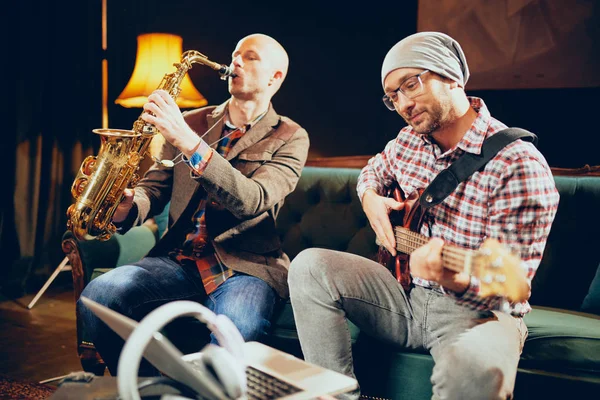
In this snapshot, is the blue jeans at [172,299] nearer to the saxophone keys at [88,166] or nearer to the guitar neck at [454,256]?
the saxophone keys at [88,166]

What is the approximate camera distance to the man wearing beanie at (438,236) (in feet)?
5.41

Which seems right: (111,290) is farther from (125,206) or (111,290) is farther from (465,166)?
(465,166)

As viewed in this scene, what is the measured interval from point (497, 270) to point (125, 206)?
4.73 ft

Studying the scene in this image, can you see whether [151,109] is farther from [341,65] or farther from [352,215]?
[341,65]

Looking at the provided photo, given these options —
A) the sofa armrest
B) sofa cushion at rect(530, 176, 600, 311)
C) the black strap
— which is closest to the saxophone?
the sofa armrest

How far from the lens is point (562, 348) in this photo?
1958 mm

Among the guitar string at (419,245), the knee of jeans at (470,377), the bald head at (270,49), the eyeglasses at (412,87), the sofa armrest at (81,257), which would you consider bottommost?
the sofa armrest at (81,257)

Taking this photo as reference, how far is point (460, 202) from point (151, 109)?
1.03 m

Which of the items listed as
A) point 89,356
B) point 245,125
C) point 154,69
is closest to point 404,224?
point 245,125

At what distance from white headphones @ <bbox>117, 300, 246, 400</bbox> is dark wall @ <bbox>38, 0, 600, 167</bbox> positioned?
8.05ft

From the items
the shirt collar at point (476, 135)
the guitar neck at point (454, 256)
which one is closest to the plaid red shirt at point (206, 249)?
the guitar neck at point (454, 256)

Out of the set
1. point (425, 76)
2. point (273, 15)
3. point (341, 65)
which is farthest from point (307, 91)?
point (425, 76)

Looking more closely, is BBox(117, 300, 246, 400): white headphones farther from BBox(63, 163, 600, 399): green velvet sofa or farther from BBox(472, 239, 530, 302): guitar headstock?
BBox(63, 163, 600, 399): green velvet sofa

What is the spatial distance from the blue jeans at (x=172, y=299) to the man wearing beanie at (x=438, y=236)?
242 millimetres
